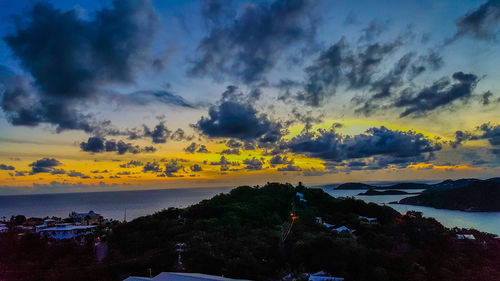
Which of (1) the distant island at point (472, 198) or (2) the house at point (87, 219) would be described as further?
(1) the distant island at point (472, 198)

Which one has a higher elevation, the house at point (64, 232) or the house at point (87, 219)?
the house at point (64, 232)

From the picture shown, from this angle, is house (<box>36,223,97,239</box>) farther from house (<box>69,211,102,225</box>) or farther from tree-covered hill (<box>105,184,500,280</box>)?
house (<box>69,211,102,225</box>)

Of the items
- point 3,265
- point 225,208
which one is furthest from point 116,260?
point 225,208

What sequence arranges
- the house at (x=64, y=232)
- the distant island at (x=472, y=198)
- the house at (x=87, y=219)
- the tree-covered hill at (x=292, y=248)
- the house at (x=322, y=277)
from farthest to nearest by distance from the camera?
the distant island at (x=472, y=198), the house at (x=87, y=219), the house at (x=64, y=232), the tree-covered hill at (x=292, y=248), the house at (x=322, y=277)

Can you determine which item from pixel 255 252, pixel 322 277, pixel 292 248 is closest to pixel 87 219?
pixel 255 252

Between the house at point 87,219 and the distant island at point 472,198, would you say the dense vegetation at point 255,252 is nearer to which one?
the house at point 87,219

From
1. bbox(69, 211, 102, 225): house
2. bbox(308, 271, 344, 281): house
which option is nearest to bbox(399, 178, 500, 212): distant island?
bbox(308, 271, 344, 281): house

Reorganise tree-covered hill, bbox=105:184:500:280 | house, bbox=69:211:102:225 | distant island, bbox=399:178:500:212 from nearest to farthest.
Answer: tree-covered hill, bbox=105:184:500:280 → house, bbox=69:211:102:225 → distant island, bbox=399:178:500:212

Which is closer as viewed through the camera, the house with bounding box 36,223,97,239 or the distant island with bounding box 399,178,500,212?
the house with bounding box 36,223,97,239

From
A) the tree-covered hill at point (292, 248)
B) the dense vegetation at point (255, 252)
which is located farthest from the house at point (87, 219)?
the dense vegetation at point (255, 252)

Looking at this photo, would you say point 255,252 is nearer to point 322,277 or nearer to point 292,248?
point 292,248
